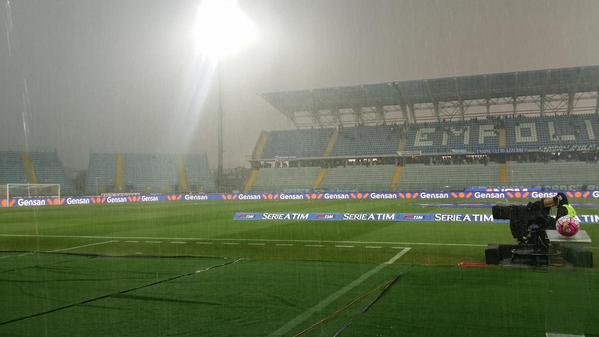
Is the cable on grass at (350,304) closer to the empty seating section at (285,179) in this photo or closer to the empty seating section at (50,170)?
the empty seating section at (285,179)

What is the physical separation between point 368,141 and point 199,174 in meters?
26.8

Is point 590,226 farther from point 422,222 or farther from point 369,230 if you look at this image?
A: point 369,230

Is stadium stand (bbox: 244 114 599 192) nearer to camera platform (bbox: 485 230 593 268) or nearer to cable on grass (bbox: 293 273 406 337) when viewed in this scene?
camera platform (bbox: 485 230 593 268)

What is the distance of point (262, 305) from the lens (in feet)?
22.9

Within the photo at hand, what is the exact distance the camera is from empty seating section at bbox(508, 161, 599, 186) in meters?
51.0

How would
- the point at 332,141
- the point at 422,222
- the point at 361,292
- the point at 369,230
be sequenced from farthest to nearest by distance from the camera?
the point at 332,141, the point at 422,222, the point at 369,230, the point at 361,292

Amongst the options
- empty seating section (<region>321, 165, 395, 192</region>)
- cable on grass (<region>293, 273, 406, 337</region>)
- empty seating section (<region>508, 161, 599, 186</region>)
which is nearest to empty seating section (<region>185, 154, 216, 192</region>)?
empty seating section (<region>321, 165, 395, 192</region>)

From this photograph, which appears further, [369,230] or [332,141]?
[332,141]

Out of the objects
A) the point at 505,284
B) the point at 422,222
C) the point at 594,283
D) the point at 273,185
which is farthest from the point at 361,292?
the point at 273,185

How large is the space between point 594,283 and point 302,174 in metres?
57.5

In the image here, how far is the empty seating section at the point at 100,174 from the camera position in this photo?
68.3 metres

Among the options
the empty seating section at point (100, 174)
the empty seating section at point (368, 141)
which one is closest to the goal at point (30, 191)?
the empty seating section at point (100, 174)

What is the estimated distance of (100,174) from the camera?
7038 cm

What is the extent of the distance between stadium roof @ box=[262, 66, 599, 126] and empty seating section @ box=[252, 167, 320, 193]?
27.0ft
